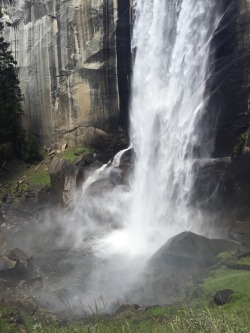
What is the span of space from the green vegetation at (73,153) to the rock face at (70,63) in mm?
1052

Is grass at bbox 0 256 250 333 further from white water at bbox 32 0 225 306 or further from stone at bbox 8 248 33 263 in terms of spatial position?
stone at bbox 8 248 33 263

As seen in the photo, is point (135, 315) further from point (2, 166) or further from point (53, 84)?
point (53, 84)

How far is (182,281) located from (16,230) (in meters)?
13.3

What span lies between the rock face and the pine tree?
109 cm

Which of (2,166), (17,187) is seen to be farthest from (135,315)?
(2,166)

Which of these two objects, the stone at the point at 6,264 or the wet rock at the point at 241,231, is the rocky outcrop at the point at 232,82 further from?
the stone at the point at 6,264

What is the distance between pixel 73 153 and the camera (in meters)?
31.4

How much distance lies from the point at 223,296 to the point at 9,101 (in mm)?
27004

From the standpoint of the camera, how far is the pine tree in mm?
33344

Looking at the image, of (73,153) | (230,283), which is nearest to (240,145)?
(230,283)

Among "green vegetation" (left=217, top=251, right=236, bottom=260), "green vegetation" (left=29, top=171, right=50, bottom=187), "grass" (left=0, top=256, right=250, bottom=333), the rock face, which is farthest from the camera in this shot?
the rock face

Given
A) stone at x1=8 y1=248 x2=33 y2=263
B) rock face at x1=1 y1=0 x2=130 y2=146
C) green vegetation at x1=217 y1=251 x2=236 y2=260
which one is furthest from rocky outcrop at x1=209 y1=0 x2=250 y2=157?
stone at x1=8 y1=248 x2=33 y2=263

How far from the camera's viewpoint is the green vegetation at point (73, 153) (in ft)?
99.6

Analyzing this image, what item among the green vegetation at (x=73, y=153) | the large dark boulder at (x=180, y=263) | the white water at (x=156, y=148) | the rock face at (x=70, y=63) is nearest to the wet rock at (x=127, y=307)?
the large dark boulder at (x=180, y=263)
